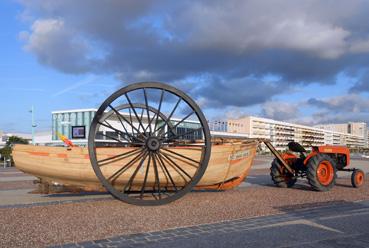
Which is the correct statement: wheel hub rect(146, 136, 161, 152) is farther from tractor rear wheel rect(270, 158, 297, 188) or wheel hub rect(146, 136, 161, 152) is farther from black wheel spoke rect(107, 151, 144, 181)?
tractor rear wheel rect(270, 158, 297, 188)

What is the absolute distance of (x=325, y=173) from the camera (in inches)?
530

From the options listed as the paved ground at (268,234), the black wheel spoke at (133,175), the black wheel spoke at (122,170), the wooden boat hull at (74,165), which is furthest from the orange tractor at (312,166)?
the black wheel spoke at (122,170)

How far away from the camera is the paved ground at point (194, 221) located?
6418mm

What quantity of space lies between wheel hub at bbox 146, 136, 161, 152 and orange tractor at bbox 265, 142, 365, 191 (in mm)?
4502

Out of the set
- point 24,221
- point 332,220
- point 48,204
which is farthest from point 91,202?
point 332,220

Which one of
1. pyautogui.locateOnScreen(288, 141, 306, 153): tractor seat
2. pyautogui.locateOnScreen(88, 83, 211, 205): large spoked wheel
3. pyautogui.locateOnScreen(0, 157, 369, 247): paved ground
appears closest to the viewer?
pyautogui.locateOnScreen(0, 157, 369, 247): paved ground

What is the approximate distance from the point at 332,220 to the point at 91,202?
19.5ft

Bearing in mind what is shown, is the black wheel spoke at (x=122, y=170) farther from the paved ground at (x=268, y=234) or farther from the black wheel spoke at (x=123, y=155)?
the paved ground at (x=268, y=234)

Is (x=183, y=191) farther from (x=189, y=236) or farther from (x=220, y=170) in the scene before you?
(x=189, y=236)

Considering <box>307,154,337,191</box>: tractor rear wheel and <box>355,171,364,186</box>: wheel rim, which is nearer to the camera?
<box>307,154,337,191</box>: tractor rear wheel

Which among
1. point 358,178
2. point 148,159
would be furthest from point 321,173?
point 148,159

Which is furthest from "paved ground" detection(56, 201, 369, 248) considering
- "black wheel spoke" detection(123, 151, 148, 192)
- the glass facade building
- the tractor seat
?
the glass facade building

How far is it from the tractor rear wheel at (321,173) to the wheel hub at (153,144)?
5.53 m

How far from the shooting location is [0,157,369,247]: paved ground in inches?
253
